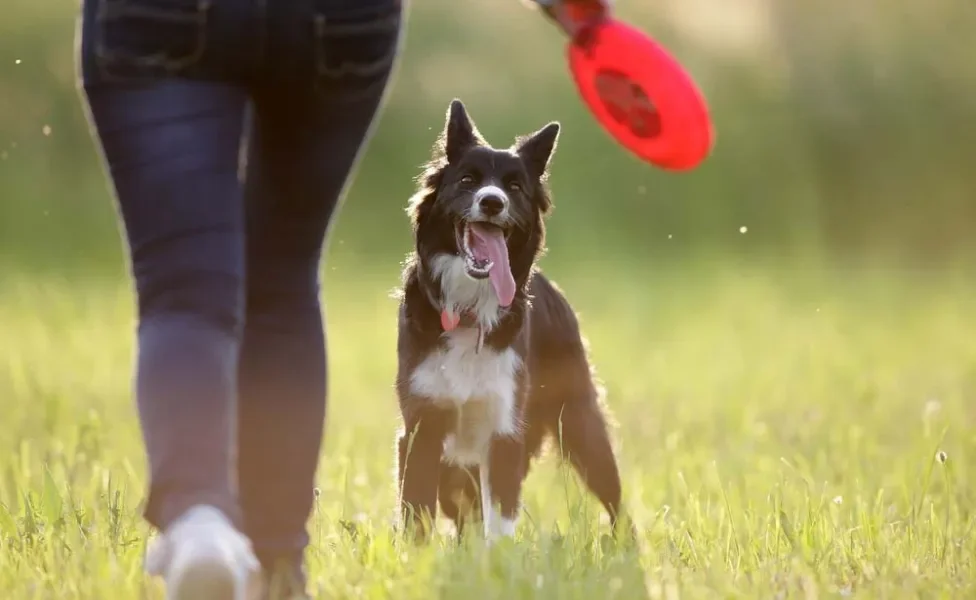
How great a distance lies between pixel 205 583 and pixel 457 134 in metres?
2.82

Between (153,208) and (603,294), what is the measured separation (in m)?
10.0

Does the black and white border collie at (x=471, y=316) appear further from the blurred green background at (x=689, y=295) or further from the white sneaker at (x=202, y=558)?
the white sneaker at (x=202, y=558)

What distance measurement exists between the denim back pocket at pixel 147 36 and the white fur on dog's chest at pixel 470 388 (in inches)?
96.6

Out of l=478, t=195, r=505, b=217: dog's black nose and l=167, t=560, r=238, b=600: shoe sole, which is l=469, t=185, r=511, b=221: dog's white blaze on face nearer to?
l=478, t=195, r=505, b=217: dog's black nose

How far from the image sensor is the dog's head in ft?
16.1

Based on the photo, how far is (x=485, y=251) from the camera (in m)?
4.99

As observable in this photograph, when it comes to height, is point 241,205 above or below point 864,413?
above

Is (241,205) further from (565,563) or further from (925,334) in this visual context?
(925,334)

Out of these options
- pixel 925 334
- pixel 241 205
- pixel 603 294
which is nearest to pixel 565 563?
pixel 241 205

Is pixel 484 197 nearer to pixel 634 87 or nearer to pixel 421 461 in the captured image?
pixel 421 461

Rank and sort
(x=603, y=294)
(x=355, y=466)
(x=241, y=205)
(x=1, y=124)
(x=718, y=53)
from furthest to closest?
(x=718, y=53)
(x=1, y=124)
(x=603, y=294)
(x=355, y=466)
(x=241, y=205)

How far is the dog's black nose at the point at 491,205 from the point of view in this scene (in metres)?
4.84

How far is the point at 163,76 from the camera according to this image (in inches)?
103

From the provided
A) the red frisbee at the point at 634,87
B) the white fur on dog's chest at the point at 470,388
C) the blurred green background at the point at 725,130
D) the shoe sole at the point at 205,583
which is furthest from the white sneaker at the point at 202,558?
the blurred green background at the point at 725,130
